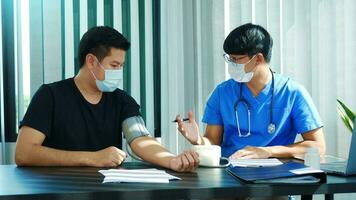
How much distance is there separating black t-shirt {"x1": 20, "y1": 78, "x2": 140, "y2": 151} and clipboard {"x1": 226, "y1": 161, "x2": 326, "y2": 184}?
29.1 inches

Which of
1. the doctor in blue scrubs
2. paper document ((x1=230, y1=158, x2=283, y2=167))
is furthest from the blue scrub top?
paper document ((x1=230, y1=158, x2=283, y2=167))

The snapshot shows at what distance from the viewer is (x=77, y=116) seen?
1927 millimetres

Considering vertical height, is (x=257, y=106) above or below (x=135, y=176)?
above

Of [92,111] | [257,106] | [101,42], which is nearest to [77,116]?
[92,111]

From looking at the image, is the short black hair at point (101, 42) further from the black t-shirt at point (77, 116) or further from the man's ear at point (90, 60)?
the black t-shirt at point (77, 116)

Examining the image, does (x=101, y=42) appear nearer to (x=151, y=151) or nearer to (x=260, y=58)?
(x=151, y=151)

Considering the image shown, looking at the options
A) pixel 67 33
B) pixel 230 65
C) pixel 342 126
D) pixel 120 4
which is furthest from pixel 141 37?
pixel 342 126

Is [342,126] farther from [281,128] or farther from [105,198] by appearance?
[105,198]

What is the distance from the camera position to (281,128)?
84.7 inches

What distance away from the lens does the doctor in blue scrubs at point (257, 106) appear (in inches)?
83.7

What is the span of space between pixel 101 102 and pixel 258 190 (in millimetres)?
989

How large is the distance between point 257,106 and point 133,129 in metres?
0.65

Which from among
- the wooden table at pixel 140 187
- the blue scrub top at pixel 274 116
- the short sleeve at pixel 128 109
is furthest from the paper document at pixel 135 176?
the blue scrub top at pixel 274 116

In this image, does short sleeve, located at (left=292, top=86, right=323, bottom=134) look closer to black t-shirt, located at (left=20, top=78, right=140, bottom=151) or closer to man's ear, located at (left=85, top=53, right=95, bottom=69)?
black t-shirt, located at (left=20, top=78, right=140, bottom=151)
